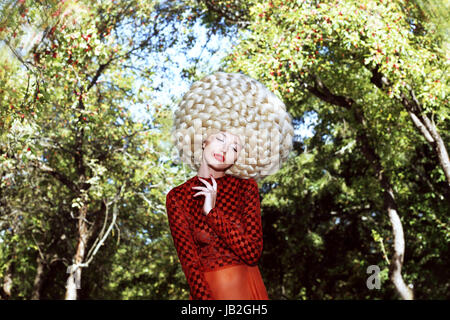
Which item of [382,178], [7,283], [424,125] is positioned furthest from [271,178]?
[7,283]

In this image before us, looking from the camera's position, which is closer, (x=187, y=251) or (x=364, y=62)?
(x=187, y=251)

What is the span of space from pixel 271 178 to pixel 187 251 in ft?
47.2

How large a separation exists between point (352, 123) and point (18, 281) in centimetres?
1527

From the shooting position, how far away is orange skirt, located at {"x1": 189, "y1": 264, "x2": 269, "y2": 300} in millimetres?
2719

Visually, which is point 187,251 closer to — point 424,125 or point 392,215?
point 424,125

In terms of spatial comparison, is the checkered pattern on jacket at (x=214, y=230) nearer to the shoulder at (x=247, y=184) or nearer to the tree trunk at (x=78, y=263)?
the shoulder at (x=247, y=184)

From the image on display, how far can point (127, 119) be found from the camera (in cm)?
1291

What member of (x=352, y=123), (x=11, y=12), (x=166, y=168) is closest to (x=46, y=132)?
(x=166, y=168)

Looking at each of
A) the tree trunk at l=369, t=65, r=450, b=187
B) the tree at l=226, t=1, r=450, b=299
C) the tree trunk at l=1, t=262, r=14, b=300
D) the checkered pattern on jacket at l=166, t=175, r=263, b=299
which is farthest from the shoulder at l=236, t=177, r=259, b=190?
the tree trunk at l=1, t=262, r=14, b=300

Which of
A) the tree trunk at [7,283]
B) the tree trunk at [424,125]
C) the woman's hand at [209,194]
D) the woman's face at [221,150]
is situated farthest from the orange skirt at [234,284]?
the tree trunk at [7,283]

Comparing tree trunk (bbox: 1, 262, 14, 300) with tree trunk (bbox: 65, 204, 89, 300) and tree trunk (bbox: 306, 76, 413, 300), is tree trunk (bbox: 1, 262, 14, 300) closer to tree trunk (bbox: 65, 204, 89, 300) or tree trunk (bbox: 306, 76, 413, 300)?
tree trunk (bbox: 65, 204, 89, 300)

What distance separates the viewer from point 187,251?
2.78 m

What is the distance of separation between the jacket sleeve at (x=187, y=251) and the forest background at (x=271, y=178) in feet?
13.6
